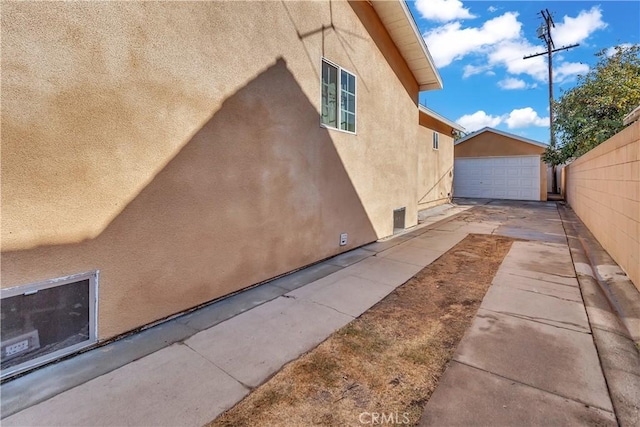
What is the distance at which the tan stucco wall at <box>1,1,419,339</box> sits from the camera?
2197mm

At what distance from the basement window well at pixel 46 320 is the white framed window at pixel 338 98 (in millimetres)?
4030

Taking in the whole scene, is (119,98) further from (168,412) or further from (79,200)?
(168,412)

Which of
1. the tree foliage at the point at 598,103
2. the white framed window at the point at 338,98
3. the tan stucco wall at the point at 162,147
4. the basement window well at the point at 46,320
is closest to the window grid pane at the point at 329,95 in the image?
the white framed window at the point at 338,98

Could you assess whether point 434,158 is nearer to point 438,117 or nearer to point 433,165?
point 433,165

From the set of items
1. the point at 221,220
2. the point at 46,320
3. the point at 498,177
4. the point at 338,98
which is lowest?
the point at 46,320

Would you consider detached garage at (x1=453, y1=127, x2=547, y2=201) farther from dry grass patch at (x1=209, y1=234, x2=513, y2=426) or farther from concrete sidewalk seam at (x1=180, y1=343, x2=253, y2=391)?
concrete sidewalk seam at (x1=180, y1=343, x2=253, y2=391)

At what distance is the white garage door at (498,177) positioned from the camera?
51.7 feet

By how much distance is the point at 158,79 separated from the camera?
2.87 m

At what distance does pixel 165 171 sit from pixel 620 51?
17406 millimetres

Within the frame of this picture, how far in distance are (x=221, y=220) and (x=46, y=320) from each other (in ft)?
5.70

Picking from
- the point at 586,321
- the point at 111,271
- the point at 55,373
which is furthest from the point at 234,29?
the point at 586,321

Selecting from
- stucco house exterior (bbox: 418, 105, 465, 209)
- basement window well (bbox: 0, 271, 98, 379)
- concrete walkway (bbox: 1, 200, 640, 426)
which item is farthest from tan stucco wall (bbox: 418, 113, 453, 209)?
basement window well (bbox: 0, 271, 98, 379)

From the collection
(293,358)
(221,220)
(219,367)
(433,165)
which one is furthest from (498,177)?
(219,367)

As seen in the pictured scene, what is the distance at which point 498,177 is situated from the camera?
16.7m
